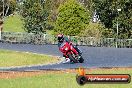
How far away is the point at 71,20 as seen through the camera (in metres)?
67.6

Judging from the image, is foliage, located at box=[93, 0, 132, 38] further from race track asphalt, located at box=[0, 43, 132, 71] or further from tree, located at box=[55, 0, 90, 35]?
race track asphalt, located at box=[0, 43, 132, 71]

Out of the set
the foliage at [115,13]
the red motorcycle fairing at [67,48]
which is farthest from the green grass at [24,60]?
the foliage at [115,13]

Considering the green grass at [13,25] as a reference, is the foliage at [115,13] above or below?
above

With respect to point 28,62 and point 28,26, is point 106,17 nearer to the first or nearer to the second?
point 28,26

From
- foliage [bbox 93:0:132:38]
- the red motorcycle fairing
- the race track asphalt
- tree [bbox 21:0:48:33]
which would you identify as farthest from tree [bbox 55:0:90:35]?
the red motorcycle fairing

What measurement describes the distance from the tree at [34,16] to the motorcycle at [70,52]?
3494cm

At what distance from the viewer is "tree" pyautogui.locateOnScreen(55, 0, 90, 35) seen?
219 feet

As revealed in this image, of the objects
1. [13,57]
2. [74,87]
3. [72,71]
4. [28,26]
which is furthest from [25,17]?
[74,87]

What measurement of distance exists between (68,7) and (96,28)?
12.4m

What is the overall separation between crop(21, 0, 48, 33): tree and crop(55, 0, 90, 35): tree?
26.1 feet

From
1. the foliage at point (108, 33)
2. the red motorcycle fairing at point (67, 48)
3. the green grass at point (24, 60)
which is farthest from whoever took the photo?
the foliage at point (108, 33)

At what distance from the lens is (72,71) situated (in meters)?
17.6

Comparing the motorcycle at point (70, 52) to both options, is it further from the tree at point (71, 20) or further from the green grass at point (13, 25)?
the green grass at point (13, 25)

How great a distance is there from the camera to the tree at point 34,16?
5736 cm
